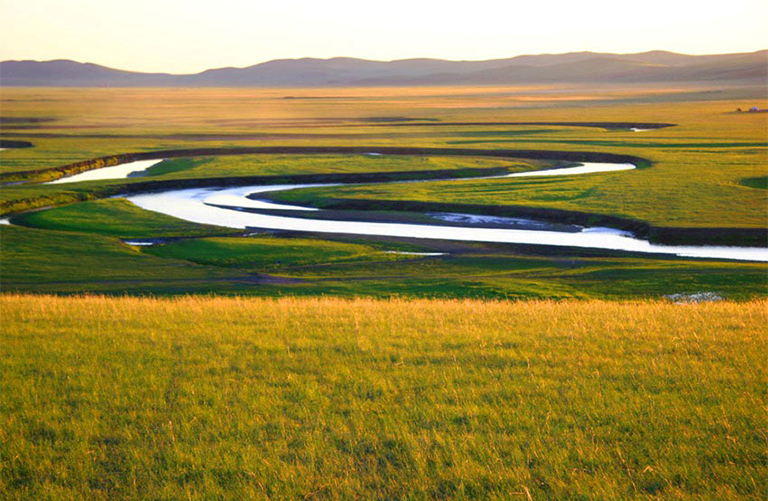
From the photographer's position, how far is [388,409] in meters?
10.9


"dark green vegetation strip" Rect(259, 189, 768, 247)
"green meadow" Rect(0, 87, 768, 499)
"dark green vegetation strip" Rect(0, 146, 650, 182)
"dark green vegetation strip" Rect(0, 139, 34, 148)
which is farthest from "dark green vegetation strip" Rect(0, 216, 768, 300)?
"dark green vegetation strip" Rect(0, 139, 34, 148)

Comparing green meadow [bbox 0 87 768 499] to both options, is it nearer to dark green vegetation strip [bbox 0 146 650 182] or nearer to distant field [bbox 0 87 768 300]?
distant field [bbox 0 87 768 300]

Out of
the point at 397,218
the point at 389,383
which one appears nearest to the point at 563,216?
the point at 397,218

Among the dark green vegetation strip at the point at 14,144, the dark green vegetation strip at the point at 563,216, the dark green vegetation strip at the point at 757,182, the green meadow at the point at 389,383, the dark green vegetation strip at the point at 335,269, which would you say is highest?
the dark green vegetation strip at the point at 14,144

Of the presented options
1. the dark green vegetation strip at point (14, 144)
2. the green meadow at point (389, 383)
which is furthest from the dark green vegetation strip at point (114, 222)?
the dark green vegetation strip at point (14, 144)

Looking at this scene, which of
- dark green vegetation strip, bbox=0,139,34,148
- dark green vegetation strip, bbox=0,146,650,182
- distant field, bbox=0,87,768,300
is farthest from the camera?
dark green vegetation strip, bbox=0,139,34,148

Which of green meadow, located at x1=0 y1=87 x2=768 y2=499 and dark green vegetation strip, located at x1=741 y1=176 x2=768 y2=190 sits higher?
green meadow, located at x1=0 y1=87 x2=768 y2=499

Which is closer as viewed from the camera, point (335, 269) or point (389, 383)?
point (389, 383)

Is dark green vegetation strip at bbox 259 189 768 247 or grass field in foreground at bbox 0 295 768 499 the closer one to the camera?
grass field in foreground at bbox 0 295 768 499

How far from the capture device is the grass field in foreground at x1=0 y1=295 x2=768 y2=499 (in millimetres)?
8633

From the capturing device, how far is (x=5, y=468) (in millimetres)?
9172

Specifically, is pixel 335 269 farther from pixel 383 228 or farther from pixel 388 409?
pixel 388 409

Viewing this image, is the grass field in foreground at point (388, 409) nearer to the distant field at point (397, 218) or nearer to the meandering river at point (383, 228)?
the distant field at point (397, 218)

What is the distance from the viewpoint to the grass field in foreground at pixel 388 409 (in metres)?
8.63
